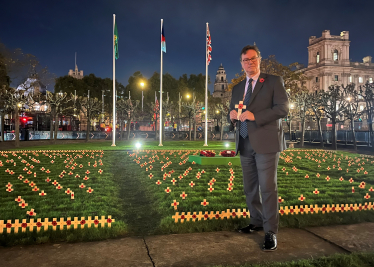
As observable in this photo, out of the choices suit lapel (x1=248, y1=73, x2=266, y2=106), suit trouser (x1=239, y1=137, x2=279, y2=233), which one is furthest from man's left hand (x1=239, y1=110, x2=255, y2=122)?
suit trouser (x1=239, y1=137, x2=279, y2=233)

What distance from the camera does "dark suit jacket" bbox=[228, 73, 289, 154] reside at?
165 inches

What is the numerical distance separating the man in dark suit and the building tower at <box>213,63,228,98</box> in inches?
6715

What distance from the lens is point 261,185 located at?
435cm

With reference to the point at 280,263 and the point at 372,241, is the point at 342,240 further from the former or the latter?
the point at 280,263

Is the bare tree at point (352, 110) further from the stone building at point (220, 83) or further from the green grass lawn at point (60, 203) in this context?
the stone building at point (220, 83)

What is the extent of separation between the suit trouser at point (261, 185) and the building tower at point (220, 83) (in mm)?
170547

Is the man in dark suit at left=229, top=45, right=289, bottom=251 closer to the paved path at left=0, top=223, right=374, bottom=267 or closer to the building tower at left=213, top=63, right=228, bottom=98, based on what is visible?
the paved path at left=0, top=223, right=374, bottom=267

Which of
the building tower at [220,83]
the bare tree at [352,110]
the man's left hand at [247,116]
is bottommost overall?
the man's left hand at [247,116]

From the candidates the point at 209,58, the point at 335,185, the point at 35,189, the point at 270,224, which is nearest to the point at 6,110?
the point at 209,58

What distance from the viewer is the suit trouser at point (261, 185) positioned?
4.24 metres

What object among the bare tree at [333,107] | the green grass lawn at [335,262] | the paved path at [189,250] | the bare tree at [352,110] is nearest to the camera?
Answer: the green grass lawn at [335,262]

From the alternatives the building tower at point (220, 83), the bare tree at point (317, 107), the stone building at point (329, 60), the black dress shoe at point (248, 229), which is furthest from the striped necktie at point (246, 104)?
the building tower at point (220, 83)

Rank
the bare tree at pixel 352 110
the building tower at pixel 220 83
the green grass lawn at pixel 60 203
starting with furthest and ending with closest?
the building tower at pixel 220 83 < the bare tree at pixel 352 110 < the green grass lawn at pixel 60 203

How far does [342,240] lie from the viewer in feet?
14.3
